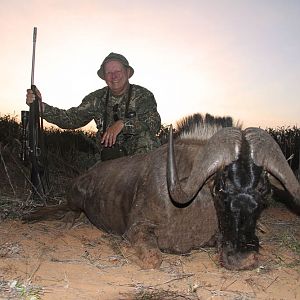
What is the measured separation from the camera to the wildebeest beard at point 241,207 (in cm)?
347

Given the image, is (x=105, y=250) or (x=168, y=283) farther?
(x=105, y=250)

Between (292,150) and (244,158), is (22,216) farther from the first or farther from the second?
(292,150)

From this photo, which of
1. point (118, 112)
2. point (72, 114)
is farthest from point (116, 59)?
point (72, 114)

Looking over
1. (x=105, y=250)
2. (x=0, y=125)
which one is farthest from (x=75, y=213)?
(x=0, y=125)

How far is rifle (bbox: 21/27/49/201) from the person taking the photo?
627cm

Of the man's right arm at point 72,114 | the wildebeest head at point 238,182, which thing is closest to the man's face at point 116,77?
the man's right arm at point 72,114

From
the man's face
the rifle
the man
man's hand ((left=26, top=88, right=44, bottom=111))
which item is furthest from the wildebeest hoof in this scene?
man's hand ((left=26, top=88, right=44, bottom=111))

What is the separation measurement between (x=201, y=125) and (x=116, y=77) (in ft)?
7.48

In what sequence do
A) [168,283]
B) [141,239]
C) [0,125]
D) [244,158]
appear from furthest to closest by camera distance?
[0,125]
[141,239]
[244,158]
[168,283]

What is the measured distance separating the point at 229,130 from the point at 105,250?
164 centimetres

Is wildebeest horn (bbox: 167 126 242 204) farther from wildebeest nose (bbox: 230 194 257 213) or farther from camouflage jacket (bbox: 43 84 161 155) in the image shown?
camouflage jacket (bbox: 43 84 161 155)

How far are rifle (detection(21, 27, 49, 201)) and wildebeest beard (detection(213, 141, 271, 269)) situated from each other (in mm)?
3395

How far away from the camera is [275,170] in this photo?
3596mm

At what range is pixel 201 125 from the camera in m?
4.68
